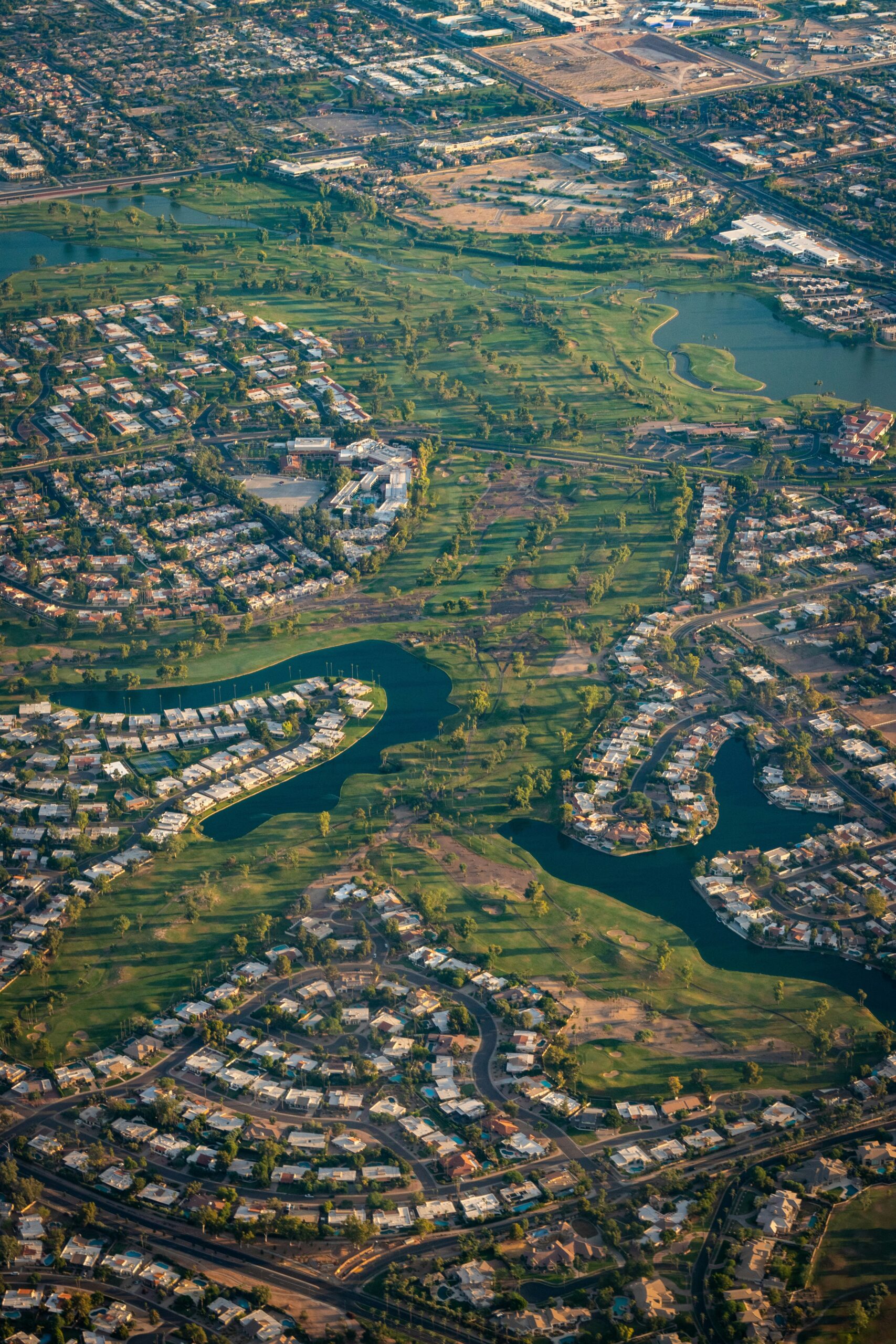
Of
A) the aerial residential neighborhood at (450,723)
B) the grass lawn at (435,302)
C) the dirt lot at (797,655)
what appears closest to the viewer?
the aerial residential neighborhood at (450,723)

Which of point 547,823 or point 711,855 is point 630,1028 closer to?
point 711,855

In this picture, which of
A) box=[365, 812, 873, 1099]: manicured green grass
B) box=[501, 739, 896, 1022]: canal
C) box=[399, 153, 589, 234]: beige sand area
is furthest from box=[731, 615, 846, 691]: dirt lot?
box=[399, 153, 589, 234]: beige sand area

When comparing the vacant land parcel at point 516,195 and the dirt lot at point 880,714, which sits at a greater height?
the vacant land parcel at point 516,195

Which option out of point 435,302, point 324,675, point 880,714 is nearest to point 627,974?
point 880,714

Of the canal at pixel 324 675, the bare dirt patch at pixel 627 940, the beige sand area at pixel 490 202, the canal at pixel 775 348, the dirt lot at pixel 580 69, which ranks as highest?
the dirt lot at pixel 580 69

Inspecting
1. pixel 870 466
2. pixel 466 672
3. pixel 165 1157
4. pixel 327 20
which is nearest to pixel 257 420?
pixel 466 672

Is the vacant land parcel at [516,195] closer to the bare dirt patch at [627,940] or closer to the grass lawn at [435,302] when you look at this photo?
the grass lawn at [435,302]

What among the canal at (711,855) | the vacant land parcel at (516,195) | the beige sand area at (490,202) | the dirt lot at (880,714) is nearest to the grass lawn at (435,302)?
the beige sand area at (490,202)
